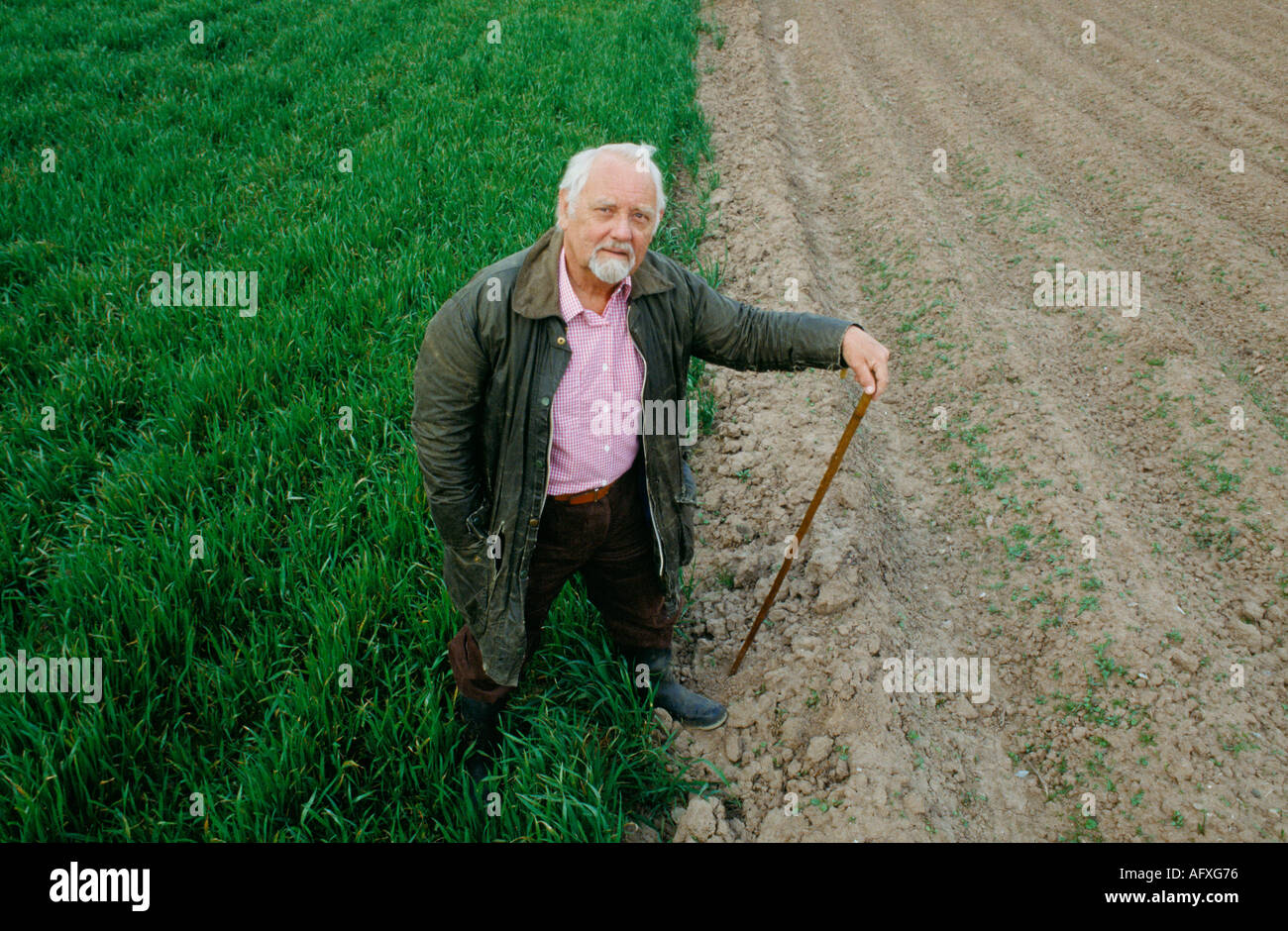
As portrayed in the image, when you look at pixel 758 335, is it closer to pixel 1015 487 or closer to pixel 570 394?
pixel 570 394

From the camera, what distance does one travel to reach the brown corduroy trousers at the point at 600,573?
2.30 metres

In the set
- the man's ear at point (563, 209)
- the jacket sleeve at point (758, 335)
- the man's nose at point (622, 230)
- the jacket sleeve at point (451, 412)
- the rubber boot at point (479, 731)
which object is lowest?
the rubber boot at point (479, 731)

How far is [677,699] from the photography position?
279cm

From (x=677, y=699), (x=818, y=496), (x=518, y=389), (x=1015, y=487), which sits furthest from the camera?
(x=1015, y=487)

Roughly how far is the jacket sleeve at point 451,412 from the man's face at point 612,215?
0.38 m

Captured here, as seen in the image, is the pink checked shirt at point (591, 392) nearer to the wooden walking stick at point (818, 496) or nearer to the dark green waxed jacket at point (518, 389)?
the dark green waxed jacket at point (518, 389)

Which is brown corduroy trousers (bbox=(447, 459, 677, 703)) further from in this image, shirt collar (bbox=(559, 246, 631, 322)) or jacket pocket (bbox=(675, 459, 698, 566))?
shirt collar (bbox=(559, 246, 631, 322))

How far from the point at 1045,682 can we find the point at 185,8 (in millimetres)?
11854

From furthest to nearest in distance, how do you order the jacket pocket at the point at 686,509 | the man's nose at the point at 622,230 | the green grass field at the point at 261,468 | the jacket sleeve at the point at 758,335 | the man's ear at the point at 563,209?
the jacket pocket at the point at 686,509 → the green grass field at the point at 261,468 → the jacket sleeve at the point at 758,335 → the man's ear at the point at 563,209 → the man's nose at the point at 622,230

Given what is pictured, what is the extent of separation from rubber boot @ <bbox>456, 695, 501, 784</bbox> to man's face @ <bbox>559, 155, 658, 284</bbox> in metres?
1.51

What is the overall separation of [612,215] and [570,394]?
51 centimetres

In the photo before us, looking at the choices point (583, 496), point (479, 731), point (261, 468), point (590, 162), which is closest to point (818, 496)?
point (583, 496)

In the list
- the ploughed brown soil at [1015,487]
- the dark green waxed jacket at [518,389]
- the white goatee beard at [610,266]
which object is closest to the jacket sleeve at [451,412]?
the dark green waxed jacket at [518,389]
